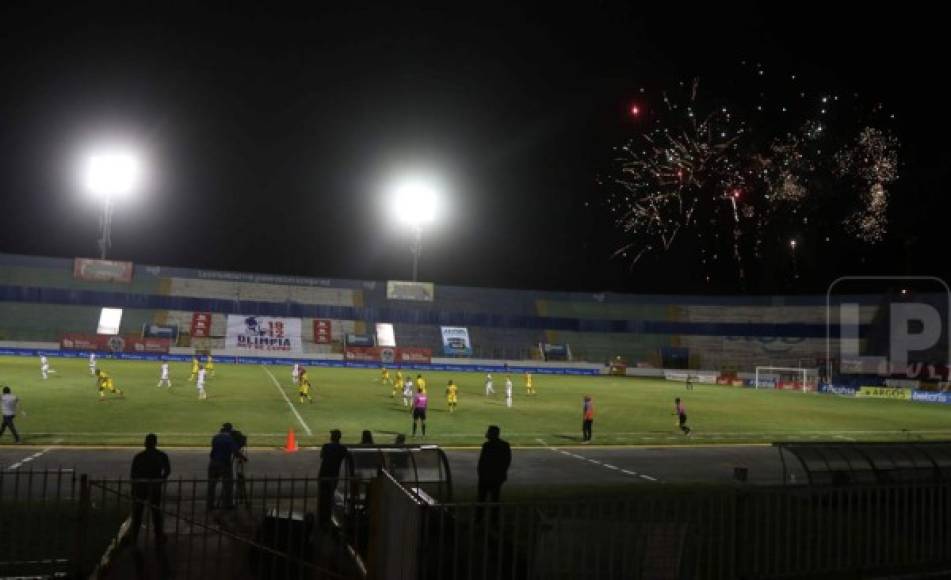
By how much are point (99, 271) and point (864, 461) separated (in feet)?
259

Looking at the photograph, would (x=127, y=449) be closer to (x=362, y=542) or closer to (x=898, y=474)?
(x=362, y=542)

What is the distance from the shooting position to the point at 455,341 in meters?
82.9

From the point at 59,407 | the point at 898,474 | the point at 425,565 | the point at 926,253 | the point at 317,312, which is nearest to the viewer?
the point at 425,565

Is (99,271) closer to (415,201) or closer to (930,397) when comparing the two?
(415,201)

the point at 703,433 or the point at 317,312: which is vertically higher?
the point at 317,312

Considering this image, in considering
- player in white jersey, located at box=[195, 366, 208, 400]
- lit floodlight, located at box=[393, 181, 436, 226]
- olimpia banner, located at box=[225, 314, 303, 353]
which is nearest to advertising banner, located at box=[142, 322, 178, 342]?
olimpia banner, located at box=[225, 314, 303, 353]

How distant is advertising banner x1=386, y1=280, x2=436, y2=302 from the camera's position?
8656 cm

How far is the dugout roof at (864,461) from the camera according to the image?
555 inches

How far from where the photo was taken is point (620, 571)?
320 inches

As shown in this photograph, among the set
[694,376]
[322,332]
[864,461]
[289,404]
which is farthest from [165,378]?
[694,376]

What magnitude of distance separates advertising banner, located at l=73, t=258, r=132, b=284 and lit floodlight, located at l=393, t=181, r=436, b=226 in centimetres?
3028

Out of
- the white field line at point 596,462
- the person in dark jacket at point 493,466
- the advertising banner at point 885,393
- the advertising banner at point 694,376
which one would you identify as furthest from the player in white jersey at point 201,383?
the advertising banner at point 885,393

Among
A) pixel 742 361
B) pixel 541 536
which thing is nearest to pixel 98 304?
pixel 742 361

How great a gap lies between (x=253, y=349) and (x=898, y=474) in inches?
2618
